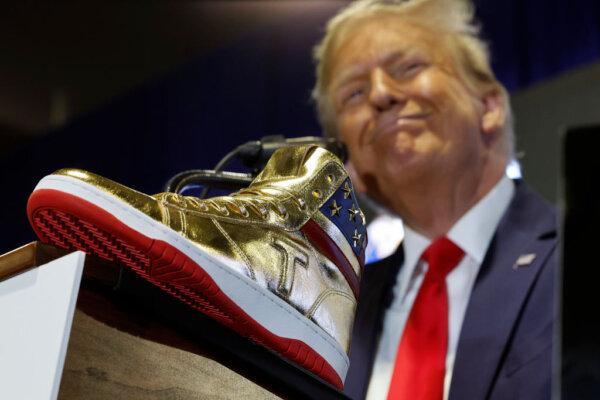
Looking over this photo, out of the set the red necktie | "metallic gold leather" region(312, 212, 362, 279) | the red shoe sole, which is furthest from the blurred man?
the red shoe sole

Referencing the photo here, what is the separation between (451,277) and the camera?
115 cm

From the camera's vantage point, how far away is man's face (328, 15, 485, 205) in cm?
128

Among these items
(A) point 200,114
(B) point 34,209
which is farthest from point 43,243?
(A) point 200,114

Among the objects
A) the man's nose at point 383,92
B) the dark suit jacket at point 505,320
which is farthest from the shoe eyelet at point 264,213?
the man's nose at point 383,92

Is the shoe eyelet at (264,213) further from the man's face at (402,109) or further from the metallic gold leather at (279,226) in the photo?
the man's face at (402,109)

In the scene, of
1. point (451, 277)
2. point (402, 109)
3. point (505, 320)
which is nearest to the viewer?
point (505, 320)

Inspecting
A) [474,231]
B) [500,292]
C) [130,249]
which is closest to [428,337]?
[500,292]

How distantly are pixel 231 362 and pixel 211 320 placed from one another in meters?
0.04

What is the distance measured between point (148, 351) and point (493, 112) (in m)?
1.08

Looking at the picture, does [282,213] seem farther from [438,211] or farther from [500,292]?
[438,211]

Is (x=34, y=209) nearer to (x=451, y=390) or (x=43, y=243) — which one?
(x=43, y=243)

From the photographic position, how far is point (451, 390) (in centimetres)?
91

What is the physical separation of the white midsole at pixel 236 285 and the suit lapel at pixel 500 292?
0.39 m

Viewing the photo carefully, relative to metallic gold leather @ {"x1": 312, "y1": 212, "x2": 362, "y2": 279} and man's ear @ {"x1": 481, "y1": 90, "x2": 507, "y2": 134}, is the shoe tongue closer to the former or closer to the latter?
metallic gold leather @ {"x1": 312, "y1": 212, "x2": 362, "y2": 279}
